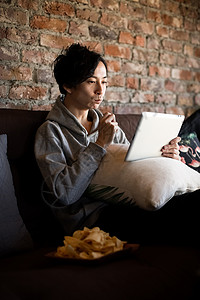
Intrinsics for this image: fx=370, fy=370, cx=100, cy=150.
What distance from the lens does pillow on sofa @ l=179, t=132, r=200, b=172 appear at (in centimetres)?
182

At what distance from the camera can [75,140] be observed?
62.8 inches

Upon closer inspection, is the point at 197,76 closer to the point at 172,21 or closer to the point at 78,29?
the point at 172,21

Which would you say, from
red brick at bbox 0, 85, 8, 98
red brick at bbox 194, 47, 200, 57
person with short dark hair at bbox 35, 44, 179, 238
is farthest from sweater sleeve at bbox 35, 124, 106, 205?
red brick at bbox 194, 47, 200, 57

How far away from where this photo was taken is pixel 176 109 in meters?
2.72

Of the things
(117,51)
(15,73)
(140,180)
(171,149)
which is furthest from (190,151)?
(15,73)

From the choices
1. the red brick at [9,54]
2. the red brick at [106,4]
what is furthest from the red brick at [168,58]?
the red brick at [9,54]

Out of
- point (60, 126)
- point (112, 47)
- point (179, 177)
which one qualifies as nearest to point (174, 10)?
point (112, 47)

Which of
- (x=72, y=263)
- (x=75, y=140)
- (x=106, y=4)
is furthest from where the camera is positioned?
(x=106, y=4)

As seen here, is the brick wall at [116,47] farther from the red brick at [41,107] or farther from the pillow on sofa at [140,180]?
the pillow on sofa at [140,180]

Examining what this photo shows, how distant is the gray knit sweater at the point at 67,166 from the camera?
4.64ft

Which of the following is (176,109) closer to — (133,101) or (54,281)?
(133,101)

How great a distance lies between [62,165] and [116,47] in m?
1.17

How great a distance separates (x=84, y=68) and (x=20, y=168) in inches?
20.7

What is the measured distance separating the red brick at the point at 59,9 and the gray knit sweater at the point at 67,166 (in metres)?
0.73
